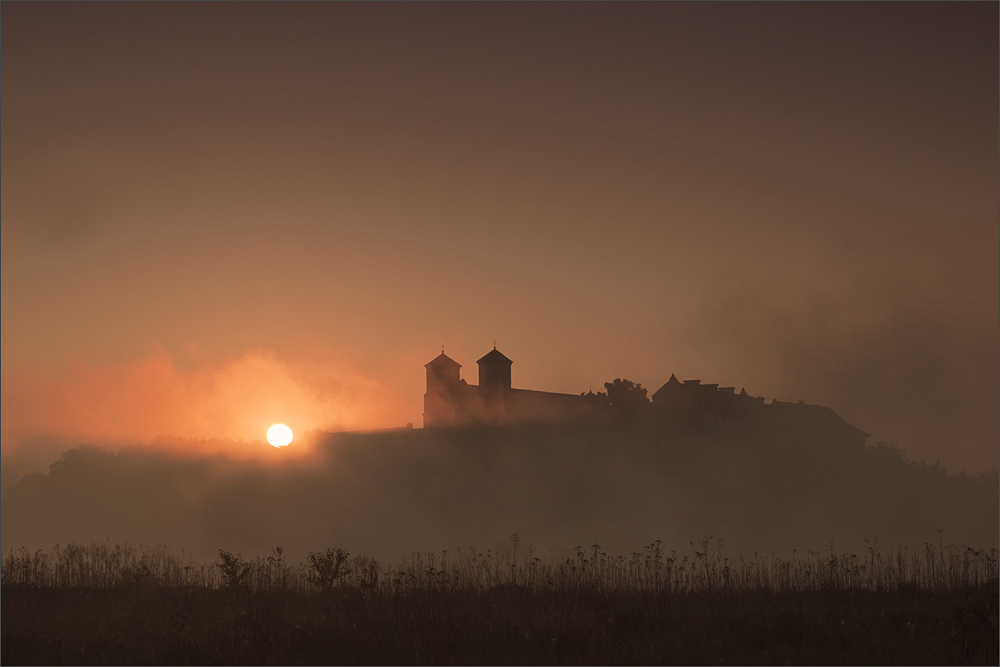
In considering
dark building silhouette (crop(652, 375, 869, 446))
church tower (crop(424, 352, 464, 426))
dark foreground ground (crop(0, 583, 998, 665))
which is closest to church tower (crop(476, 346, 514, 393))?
church tower (crop(424, 352, 464, 426))

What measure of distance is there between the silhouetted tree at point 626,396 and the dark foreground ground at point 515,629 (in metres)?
52.4

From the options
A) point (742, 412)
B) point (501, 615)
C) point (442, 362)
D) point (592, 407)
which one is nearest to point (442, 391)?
point (442, 362)

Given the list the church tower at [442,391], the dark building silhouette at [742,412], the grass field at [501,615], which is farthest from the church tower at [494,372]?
the grass field at [501,615]

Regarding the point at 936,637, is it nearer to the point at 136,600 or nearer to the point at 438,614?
the point at 438,614

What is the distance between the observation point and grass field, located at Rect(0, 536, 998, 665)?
11.5 m

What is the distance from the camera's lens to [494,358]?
85750mm

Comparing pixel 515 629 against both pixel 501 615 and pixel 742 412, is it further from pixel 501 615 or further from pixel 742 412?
pixel 742 412

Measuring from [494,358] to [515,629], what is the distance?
7355 centimetres

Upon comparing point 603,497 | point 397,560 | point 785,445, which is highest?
point 785,445

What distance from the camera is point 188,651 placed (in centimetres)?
1179

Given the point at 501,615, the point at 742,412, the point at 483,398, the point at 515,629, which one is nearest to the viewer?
the point at 515,629

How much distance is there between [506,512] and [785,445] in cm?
2834

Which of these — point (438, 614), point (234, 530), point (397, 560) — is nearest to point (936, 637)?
point (438, 614)

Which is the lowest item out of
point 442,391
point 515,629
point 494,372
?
point 515,629
